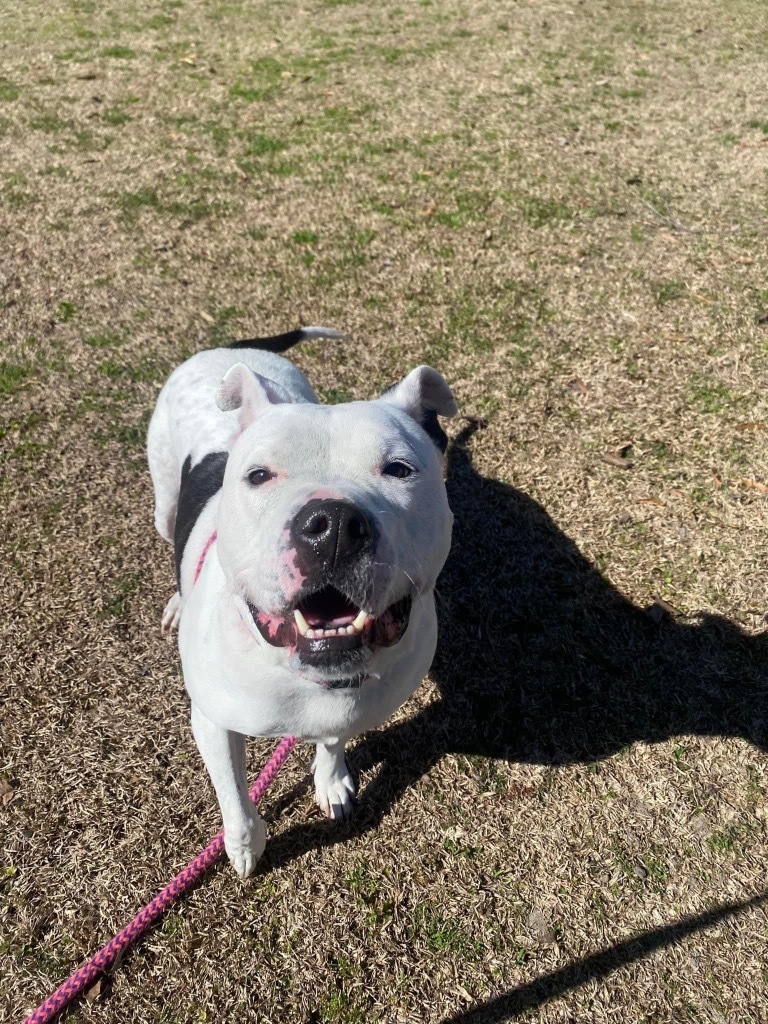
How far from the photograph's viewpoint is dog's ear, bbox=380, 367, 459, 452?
2.81 metres

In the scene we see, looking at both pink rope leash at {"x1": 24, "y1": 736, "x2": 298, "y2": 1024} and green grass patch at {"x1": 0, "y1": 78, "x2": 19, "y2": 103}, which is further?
green grass patch at {"x1": 0, "y1": 78, "x2": 19, "y2": 103}

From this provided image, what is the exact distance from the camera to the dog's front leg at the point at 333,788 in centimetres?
347

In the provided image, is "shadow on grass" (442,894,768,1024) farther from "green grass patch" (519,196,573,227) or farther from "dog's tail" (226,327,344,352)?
"green grass patch" (519,196,573,227)

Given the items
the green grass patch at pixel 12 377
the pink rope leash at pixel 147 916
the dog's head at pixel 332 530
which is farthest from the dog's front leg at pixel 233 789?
the green grass patch at pixel 12 377

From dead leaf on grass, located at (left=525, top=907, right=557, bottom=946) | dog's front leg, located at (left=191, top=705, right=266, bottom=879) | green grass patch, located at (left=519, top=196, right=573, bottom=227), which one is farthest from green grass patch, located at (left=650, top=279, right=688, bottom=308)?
dog's front leg, located at (left=191, top=705, right=266, bottom=879)

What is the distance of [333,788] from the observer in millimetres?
3500

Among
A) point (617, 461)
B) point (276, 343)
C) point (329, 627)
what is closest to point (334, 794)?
A: point (329, 627)

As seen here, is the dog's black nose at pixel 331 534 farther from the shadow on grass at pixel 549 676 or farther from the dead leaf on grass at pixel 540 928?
the dead leaf on grass at pixel 540 928

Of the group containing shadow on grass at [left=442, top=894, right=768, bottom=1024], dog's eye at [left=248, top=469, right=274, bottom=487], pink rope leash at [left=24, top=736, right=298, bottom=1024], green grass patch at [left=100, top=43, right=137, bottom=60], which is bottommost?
shadow on grass at [left=442, top=894, right=768, bottom=1024]

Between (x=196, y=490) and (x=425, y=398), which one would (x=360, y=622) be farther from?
(x=196, y=490)

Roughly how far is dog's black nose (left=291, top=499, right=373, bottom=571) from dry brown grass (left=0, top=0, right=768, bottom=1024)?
6.42 feet

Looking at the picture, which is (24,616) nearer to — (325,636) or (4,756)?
(4,756)

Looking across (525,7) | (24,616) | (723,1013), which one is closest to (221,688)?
(24,616)

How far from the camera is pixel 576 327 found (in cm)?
614
